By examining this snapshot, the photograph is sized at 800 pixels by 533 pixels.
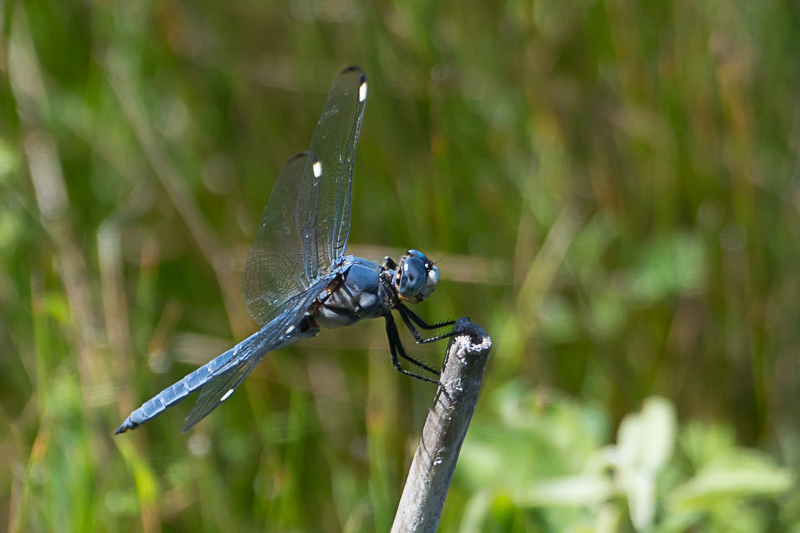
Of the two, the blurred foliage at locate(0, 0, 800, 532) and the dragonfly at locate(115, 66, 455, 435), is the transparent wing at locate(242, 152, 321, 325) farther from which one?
the blurred foliage at locate(0, 0, 800, 532)

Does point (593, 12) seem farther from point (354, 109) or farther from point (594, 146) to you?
point (354, 109)

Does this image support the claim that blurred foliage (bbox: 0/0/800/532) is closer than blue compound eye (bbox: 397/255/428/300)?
No

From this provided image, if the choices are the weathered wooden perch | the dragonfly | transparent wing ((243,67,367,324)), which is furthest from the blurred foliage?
the weathered wooden perch

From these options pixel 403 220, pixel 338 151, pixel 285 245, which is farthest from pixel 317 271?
pixel 403 220

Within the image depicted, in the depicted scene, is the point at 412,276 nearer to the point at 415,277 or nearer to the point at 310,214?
the point at 415,277

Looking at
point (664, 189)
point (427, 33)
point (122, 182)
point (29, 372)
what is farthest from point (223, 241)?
point (664, 189)

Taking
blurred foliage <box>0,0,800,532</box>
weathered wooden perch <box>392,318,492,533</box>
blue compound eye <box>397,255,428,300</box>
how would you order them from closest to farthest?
weathered wooden perch <box>392,318,492,533</box>, blue compound eye <box>397,255,428,300</box>, blurred foliage <box>0,0,800,532</box>

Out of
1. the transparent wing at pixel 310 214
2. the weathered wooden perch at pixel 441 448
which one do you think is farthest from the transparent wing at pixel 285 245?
the weathered wooden perch at pixel 441 448
